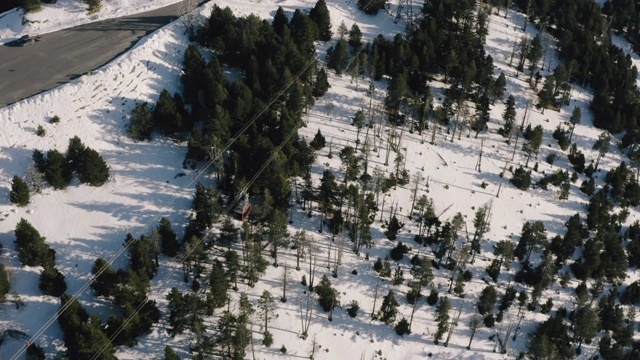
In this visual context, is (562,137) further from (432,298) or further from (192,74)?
(192,74)

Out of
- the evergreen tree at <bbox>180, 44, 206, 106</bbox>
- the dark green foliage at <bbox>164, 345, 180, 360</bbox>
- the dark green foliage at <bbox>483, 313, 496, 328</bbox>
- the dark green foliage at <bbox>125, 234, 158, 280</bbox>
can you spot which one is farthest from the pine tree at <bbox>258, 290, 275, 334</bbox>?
the evergreen tree at <bbox>180, 44, 206, 106</bbox>

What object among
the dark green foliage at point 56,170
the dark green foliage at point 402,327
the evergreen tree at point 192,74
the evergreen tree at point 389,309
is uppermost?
the evergreen tree at point 192,74

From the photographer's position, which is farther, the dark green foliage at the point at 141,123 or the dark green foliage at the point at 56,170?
the dark green foliage at the point at 141,123

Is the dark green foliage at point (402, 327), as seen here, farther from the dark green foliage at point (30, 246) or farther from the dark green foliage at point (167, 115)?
the dark green foliage at point (30, 246)

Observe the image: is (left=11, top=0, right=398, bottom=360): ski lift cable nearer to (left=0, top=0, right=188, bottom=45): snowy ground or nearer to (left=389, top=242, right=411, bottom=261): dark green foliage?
(left=389, top=242, right=411, bottom=261): dark green foliage

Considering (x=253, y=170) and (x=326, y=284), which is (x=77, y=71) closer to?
(x=253, y=170)

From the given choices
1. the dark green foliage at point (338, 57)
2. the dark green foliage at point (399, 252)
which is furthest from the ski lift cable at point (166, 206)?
the dark green foliage at point (399, 252)
